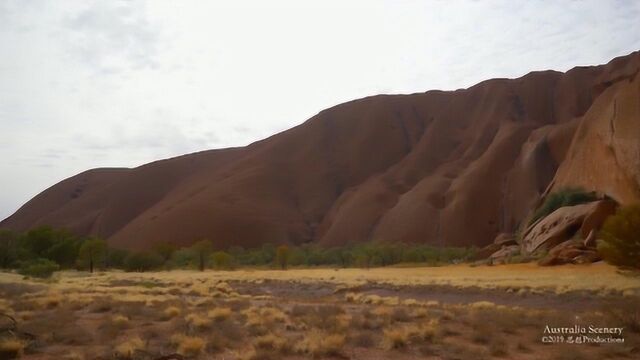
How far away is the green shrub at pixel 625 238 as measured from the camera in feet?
111

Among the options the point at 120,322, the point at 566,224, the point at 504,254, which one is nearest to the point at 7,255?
the point at 504,254

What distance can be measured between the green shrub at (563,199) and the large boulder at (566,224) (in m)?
2.48

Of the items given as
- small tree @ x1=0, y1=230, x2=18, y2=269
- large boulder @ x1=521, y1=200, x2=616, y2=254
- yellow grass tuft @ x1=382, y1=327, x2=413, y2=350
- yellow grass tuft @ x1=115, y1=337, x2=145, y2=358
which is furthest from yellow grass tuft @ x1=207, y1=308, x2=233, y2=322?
small tree @ x1=0, y1=230, x2=18, y2=269

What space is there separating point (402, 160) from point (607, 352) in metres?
121

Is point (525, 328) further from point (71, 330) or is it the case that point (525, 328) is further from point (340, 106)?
point (340, 106)

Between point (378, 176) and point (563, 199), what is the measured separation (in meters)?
67.5

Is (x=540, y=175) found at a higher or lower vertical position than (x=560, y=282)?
higher

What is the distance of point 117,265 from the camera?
270 feet

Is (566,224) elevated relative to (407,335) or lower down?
elevated

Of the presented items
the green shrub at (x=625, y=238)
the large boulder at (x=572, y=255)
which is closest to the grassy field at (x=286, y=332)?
the green shrub at (x=625, y=238)

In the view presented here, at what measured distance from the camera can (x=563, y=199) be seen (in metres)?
63.2

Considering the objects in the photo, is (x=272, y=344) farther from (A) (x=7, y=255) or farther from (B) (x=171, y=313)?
(A) (x=7, y=255)

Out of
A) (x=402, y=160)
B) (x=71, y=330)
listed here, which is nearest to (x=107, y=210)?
(x=402, y=160)

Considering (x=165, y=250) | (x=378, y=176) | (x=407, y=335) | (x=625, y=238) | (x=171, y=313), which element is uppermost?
(x=378, y=176)
